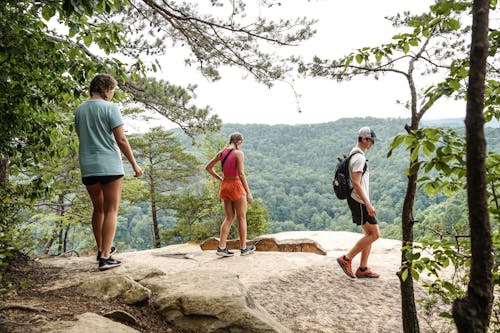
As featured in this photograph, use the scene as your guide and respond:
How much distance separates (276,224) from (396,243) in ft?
136

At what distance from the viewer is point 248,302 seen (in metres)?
3.14

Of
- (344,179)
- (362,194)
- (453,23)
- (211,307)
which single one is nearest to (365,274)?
(362,194)

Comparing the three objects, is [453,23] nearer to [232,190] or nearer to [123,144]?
[123,144]

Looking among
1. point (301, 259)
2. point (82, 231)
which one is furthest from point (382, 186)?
point (301, 259)

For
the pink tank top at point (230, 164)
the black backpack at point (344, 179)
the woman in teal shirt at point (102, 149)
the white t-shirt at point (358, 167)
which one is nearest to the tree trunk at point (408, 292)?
the white t-shirt at point (358, 167)

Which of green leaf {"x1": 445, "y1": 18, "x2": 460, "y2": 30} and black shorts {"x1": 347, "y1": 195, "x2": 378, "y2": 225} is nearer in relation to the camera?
green leaf {"x1": 445, "y1": 18, "x2": 460, "y2": 30}

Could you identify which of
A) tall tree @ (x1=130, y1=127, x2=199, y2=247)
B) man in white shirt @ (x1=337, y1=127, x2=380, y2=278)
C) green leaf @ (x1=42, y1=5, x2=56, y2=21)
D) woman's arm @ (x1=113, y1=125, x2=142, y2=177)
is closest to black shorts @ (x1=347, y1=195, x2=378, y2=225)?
man in white shirt @ (x1=337, y1=127, x2=380, y2=278)

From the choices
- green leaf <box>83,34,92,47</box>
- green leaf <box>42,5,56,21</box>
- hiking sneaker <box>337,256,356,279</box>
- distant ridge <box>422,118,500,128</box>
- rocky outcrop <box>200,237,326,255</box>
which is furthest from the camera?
rocky outcrop <box>200,237,326,255</box>

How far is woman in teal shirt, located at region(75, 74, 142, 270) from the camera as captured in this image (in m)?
3.45

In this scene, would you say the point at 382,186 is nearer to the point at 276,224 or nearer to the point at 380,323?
the point at 276,224

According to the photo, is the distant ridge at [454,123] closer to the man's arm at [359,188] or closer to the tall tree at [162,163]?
the man's arm at [359,188]

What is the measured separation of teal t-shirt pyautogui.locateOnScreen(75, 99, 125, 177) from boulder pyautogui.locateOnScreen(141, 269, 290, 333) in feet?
4.02

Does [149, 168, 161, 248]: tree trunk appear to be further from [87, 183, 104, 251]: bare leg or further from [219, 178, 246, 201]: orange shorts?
[87, 183, 104, 251]: bare leg

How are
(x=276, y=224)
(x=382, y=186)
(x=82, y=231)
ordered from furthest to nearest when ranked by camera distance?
(x=382, y=186)
(x=276, y=224)
(x=82, y=231)
